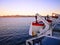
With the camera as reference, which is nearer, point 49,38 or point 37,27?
point 49,38

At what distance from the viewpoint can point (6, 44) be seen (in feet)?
11.3

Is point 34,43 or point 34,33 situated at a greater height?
point 34,43

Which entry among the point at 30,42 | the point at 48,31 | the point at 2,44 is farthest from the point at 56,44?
the point at 2,44

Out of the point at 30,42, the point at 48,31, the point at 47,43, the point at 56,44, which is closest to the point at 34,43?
the point at 30,42

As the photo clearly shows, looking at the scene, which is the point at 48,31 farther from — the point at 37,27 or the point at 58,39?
the point at 58,39

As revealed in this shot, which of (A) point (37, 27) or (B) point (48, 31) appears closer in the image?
(B) point (48, 31)

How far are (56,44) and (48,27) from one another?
1.91 meters

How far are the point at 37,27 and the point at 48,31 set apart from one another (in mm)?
690

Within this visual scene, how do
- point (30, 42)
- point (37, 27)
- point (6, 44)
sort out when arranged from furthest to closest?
point (37, 27)
point (6, 44)
point (30, 42)

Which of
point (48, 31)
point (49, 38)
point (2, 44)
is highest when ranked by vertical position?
point (49, 38)

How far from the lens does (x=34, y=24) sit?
4.16 metres

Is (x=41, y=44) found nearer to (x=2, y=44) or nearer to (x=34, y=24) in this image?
(x=2, y=44)

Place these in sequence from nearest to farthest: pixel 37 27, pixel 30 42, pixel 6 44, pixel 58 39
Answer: pixel 58 39 < pixel 30 42 < pixel 6 44 < pixel 37 27

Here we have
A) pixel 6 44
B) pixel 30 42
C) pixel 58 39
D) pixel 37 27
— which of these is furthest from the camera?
pixel 37 27
